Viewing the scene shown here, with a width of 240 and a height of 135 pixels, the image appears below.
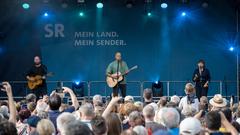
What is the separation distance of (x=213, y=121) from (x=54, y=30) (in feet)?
44.2

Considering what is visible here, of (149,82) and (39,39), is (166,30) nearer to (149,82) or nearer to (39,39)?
(149,82)

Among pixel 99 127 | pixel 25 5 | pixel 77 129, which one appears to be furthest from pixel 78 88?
pixel 77 129

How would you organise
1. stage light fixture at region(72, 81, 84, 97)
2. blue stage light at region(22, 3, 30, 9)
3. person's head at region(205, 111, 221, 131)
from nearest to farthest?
person's head at region(205, 111, 221, 131)
stage light fixture at region(72, 81, 84, 97)
blue stage light at region(22, 3, 30, 9)

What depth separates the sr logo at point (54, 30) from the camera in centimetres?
1873

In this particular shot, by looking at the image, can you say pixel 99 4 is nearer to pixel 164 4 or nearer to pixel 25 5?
pixel 164 4

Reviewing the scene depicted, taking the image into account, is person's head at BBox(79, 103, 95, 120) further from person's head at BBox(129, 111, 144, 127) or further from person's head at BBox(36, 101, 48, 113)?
person's head at BBox(36, 101, 48, 113)

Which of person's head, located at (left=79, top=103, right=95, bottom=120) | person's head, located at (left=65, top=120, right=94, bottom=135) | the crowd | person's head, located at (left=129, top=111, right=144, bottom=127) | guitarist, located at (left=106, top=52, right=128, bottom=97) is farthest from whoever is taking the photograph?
guitarist, located at (left=106, top=52, right=128, bottom=97)

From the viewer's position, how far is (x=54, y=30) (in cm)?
1873

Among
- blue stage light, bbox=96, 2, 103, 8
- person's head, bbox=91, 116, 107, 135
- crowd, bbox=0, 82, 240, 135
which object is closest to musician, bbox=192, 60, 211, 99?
blue stage light, bbox=96, 2, 103, 8

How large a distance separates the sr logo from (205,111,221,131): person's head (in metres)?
13.4

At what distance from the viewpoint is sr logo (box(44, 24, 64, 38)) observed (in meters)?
18.7

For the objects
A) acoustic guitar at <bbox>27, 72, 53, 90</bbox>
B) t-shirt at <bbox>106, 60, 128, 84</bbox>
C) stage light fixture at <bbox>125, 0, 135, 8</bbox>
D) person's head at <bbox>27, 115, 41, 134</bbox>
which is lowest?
person's head at <bbox>27, 115, 41, 134</bbox>

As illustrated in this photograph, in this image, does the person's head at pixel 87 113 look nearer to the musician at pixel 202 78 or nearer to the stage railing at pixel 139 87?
the musician at pixel 202 78

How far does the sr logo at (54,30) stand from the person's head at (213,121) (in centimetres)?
1337
